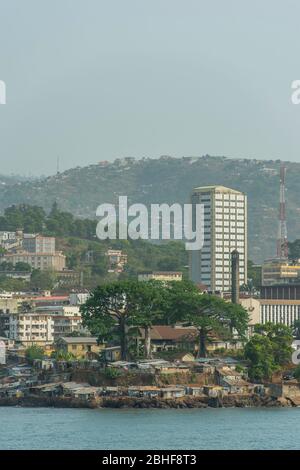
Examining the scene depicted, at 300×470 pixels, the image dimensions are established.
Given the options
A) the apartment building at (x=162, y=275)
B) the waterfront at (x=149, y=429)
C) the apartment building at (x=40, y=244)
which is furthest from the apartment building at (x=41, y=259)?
the waterfront at (x=149, y=429)

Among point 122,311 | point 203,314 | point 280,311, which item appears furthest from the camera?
point 280,311

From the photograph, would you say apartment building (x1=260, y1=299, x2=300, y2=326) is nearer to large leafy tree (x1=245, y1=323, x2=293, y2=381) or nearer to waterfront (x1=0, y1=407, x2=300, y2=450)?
large leafy tree (x1=245, y1=323, x2=293, y2=381)

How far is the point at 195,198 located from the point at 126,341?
60178 mm

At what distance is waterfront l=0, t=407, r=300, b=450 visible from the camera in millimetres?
57812

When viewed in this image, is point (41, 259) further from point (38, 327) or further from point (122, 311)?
point (122, 311)

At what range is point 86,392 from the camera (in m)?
74.9

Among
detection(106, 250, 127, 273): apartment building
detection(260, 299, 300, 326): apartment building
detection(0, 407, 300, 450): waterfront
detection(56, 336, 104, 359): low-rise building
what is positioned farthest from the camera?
detection(106, 250, 127, 273): apartment building

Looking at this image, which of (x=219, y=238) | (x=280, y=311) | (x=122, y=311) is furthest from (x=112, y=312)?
(x=219, y=238)

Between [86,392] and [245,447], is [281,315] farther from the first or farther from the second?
[245,447]

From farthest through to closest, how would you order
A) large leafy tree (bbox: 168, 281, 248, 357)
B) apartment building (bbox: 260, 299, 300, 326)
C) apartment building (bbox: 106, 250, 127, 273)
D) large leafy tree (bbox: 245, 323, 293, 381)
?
apartment building (bbox: 106, 250, 127, 273) < apartment building (bbox: 260, 299, 300, 326) < large leafy tree (bbox: 168, 281, 248, 357) < large leafy tree (bbox: 245, 323, 293, 381)

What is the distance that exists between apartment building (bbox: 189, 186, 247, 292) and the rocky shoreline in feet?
193

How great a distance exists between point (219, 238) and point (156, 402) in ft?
215

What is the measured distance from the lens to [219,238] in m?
139

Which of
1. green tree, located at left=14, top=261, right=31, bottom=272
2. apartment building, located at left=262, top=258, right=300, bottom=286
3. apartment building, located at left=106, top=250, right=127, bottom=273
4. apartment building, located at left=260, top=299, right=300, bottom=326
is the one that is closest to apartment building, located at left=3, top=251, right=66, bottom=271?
green tree, located at left=14, top=261, right=31, bottom=272
